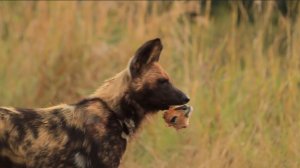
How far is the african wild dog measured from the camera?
4812 millimetres

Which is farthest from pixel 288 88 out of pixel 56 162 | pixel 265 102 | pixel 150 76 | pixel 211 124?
pixel 56 162

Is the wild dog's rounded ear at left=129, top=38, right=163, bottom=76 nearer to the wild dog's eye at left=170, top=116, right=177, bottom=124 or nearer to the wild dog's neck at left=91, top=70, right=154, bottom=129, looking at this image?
the wild dog's neck at left=91, top=70, right=154, bottom=129

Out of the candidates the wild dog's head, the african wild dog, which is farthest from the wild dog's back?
the wild dog's head

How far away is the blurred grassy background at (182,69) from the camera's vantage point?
622 centimetres

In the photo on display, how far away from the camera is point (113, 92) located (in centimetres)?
513

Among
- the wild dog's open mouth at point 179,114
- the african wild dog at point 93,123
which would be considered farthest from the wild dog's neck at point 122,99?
the wild dog's open mouth at point 179,114

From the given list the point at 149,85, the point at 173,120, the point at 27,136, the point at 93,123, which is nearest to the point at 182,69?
the point at 173,120

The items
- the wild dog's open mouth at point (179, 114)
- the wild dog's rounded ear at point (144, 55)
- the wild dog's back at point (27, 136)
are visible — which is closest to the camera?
the wild dog's back at point (27, 136)

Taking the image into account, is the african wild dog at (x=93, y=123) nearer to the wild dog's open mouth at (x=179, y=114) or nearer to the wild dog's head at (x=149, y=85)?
the wild dog's head at (x=149, y=85)

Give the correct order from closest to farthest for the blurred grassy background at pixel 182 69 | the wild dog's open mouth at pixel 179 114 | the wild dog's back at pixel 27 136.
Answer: the wild dog's back at pixel 27 136 → the wild dog's open mouth at pixel 179 114 → the blurred grassy background at pixel 182 69

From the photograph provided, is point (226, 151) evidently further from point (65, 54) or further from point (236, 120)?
point (65, 54)

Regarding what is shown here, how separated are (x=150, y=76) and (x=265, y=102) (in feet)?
5.81

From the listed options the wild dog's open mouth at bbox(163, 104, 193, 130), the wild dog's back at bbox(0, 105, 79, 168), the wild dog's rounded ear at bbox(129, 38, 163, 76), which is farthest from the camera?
the wild dog's open mouth at bbox(163, 104, 193, 130)

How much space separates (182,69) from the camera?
296 inches
